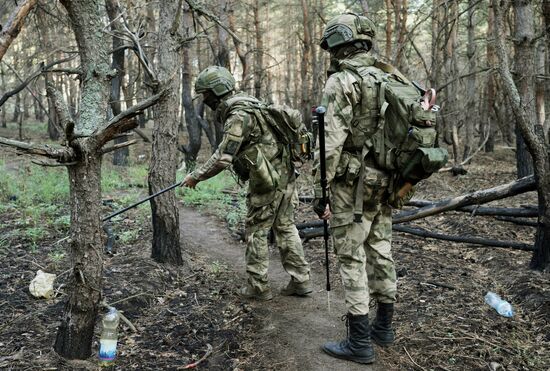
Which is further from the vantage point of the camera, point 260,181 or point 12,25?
point 260,181

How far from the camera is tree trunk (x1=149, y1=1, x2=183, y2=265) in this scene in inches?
208

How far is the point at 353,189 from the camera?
3826 millimetres

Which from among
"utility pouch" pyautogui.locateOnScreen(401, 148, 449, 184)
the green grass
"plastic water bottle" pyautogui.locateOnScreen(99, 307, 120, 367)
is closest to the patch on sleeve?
"utility pouch" pyautogui.locateOnScreen(401, 148, 449, 184)

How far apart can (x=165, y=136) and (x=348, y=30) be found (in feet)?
8.14

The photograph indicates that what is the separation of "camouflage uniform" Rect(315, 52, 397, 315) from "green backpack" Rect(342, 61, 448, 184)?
→ 0.28 feet

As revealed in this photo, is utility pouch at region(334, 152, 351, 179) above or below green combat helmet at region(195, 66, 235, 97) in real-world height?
below

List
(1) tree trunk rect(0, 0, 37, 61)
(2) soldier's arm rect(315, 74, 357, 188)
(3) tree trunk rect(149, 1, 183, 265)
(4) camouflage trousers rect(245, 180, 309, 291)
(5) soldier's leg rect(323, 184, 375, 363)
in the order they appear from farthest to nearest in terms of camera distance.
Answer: (3) tree trunk rect(149, 1, 183, 265) → (4) camouflage trousers rect(245, 180, 309, 291) → (5) soldier's leg rect(323, 184, 375, 363) → (2) soldier's arm rect(315, 74, 357, 188) → (1) tree trunk rect(0, 0, 37, 61)

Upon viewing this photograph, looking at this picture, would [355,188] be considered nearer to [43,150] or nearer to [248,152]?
[248,152]

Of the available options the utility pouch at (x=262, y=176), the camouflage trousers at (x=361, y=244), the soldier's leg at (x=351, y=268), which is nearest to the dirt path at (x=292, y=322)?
the soldier's leg at (x=351, y=268)

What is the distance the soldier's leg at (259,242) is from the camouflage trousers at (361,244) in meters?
1.28

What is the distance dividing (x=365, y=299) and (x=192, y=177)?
204 centimetres

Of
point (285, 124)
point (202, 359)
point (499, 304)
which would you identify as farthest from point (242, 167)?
point (499, 304)

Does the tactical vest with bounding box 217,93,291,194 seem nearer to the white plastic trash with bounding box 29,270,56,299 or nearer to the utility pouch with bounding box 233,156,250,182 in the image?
the utility pouch with bounding box 233,156,250,182

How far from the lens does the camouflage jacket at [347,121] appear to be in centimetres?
361
